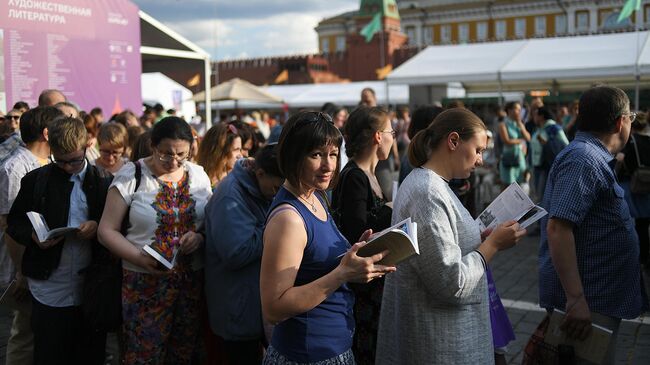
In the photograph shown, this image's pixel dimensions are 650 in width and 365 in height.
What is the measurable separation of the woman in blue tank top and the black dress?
99 cm

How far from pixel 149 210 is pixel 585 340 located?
2.22m

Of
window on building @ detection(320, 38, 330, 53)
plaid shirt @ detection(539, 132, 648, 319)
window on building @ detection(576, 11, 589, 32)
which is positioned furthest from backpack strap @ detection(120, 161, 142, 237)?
window on building @ detection(320, 38, 330, 53)

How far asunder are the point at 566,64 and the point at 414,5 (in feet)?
207

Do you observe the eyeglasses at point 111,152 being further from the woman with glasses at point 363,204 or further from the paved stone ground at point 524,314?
the woman with glasses at point 363,204

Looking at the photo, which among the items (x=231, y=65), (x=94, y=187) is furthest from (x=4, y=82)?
(x=231, y=65)

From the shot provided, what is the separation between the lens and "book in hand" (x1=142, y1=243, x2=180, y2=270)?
10.1ft

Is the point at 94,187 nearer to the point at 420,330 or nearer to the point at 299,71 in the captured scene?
the point at 420,330

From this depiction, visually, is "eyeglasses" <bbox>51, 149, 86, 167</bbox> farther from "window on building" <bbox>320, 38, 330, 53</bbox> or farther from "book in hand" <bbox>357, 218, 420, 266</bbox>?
"window on building" <bbox>320, 38, 330, 53</bbox>

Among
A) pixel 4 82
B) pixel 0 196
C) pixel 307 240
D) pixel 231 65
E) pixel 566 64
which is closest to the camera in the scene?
pixel 307 240

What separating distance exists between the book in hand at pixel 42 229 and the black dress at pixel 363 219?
1.44 m

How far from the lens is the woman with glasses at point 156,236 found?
3.25 m

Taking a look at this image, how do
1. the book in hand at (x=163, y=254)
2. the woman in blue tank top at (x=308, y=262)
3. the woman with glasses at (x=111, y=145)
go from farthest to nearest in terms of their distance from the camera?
the woman with glasses at (x=111, y=145) < the book in hand at (x=163, y=254) < the woman in blue tank top at (x=308, y=262)

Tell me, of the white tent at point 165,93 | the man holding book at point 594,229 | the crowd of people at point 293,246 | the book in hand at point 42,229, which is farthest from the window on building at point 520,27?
the book in hand at point 42,229

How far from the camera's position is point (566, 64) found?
14.9 meters
